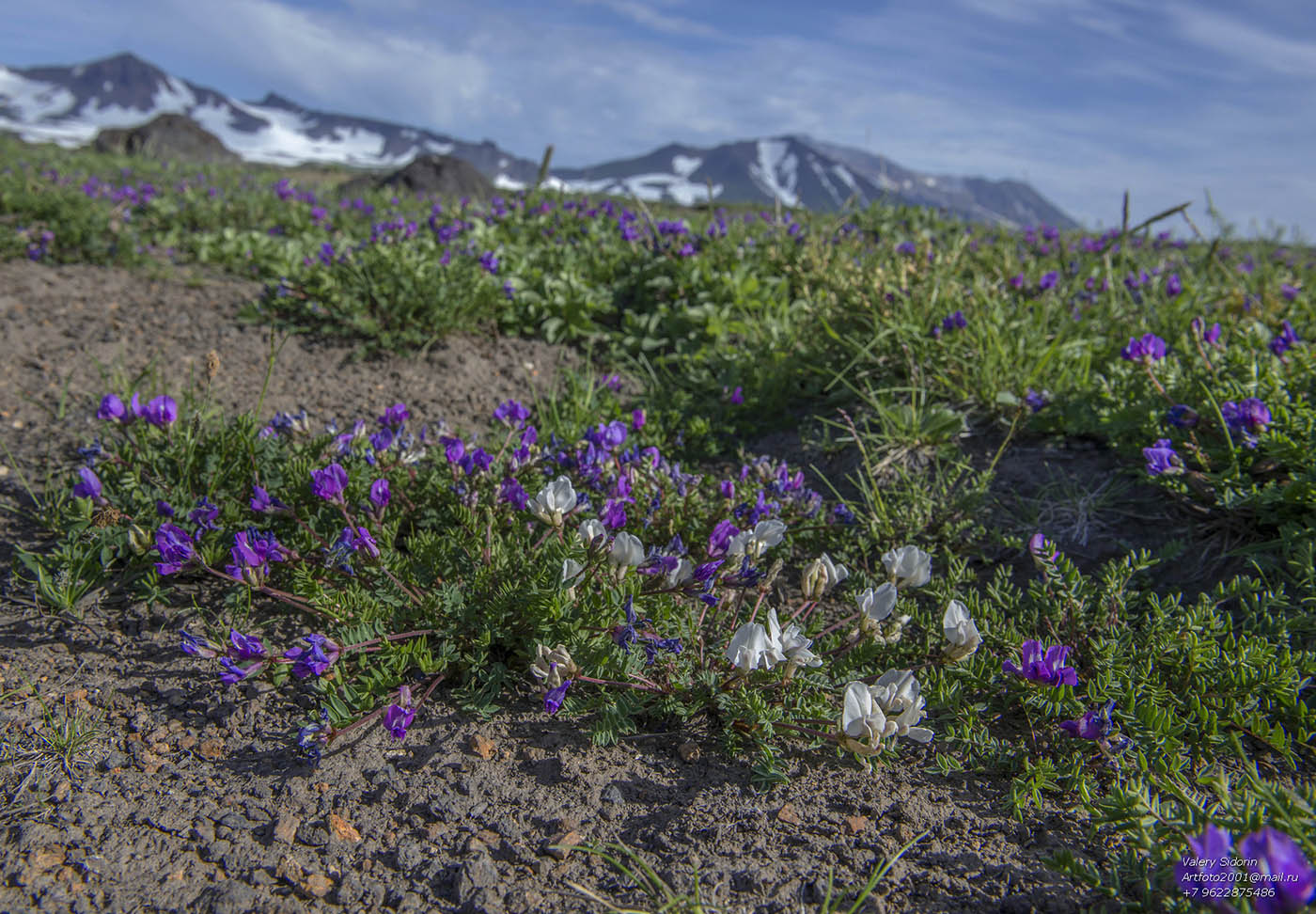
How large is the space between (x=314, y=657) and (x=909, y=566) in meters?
1.63

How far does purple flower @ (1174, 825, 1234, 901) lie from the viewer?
1.15 meters

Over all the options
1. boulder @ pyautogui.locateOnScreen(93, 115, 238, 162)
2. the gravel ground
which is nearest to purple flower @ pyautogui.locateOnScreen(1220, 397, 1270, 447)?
the gravel ground

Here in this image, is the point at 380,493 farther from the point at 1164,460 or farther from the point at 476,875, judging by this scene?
the point at 1164,460

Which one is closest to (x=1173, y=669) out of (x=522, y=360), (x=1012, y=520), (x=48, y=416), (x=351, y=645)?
(x=1012, y=520)

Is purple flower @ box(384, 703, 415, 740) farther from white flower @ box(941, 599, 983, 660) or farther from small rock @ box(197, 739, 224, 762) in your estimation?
white flower @ box(941, 599, 983, 660)

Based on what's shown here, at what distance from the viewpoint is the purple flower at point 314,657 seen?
199 cm

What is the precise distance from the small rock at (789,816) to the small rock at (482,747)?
758mm

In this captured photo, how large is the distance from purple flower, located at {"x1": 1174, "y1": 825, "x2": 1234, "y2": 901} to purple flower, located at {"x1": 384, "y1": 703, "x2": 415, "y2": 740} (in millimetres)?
1614

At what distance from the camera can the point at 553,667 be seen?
78.7 inches

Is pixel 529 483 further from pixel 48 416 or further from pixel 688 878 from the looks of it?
pixel 48 416

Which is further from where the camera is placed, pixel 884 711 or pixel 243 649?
pixel 243 649

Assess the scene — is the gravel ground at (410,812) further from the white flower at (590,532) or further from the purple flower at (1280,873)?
the purple flower at (1280,873)

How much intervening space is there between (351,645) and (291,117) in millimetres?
102711

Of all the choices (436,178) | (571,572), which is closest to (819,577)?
(571,572)
